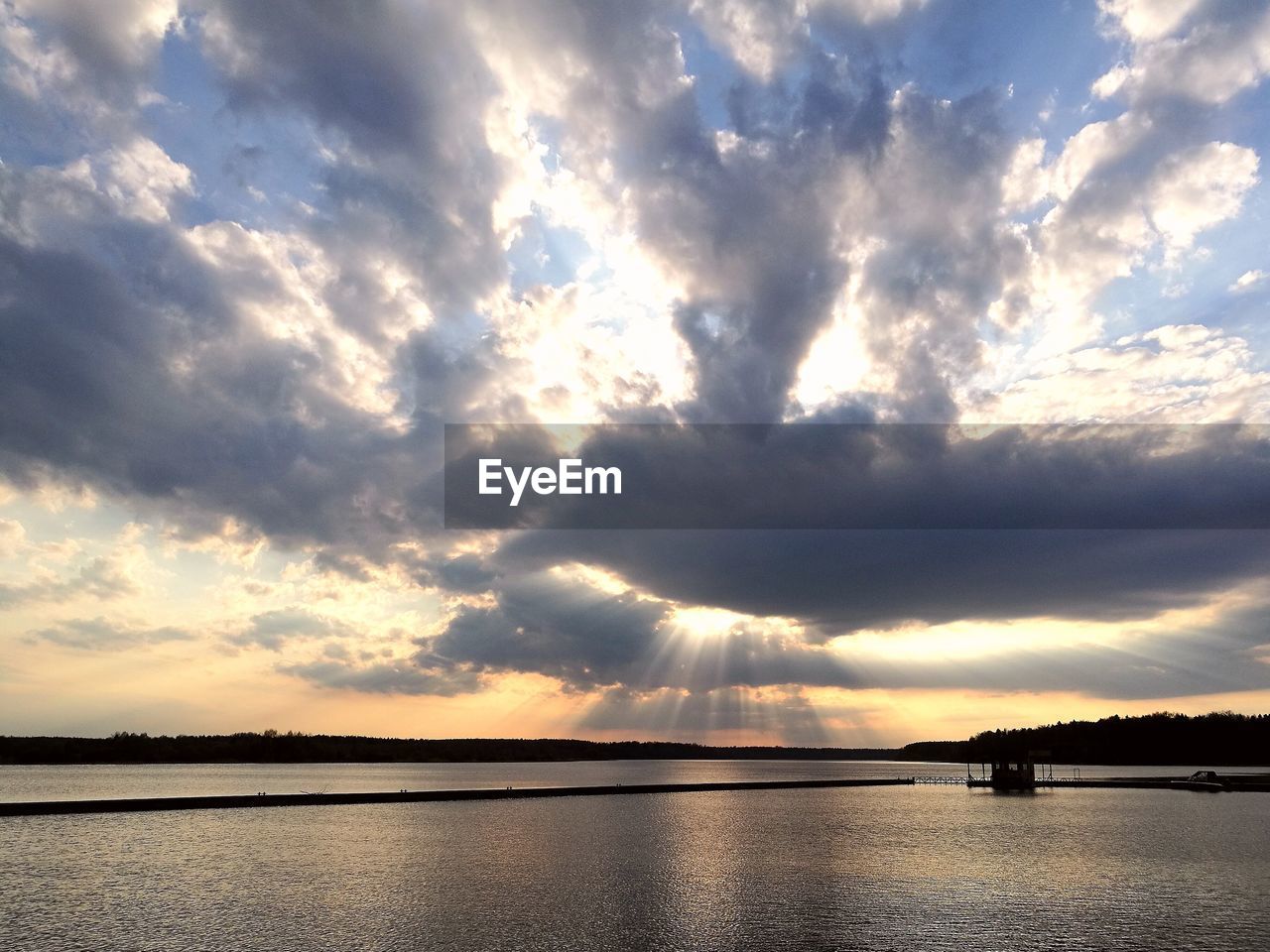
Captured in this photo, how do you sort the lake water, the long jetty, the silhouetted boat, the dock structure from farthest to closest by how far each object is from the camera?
1. the silhouetted boat
2. the dock structure
3. the long jetty
4. the lake water

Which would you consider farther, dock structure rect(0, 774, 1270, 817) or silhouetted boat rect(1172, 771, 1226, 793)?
silhouetted boat rect(1172, 771, 1226, 793)

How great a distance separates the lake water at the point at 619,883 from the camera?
3222cm

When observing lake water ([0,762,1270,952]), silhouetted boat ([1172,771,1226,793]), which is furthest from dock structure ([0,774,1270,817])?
lake water ([0,762,1270,952])

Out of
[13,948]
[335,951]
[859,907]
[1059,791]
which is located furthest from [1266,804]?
[13,948]

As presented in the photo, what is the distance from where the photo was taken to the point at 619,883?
44375 mm

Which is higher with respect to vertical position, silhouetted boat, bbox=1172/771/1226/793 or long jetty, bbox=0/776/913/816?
long jetty, bbox=0/776/913/816

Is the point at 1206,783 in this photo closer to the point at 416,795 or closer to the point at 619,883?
the point at 416,795

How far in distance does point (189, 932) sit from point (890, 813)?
7839cm

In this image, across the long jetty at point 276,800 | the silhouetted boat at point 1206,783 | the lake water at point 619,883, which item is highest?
the lake water at point 619,883

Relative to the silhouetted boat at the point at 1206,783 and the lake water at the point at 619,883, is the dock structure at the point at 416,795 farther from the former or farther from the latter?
the lake water at the point at 619,883

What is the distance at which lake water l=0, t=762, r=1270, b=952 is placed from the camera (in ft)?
106

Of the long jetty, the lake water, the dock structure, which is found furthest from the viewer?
the dock structure

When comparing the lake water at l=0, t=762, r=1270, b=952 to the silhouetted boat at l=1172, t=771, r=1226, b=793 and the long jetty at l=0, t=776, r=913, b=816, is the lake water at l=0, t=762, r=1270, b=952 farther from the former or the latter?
the silhouetted boat at l=1172, t=771, r=1226, b=793

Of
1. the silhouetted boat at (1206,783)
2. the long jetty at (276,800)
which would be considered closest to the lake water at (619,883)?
the long jetty at (276,800)
